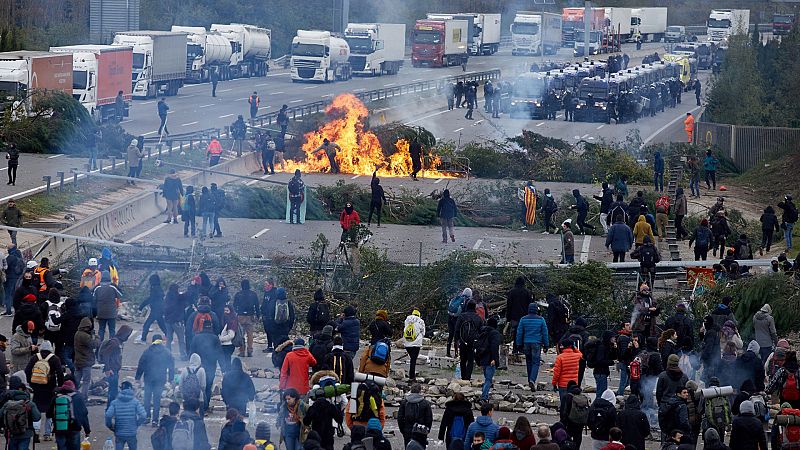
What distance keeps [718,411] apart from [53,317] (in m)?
8.25

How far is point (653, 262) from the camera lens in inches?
985

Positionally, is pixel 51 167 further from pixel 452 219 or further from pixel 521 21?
pixel 521 21

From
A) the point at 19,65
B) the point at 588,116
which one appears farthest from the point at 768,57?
the point at 19,65

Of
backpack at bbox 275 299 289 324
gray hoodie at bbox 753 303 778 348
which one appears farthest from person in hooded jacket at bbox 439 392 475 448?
gray hoodie at bbox 753 303 778 348

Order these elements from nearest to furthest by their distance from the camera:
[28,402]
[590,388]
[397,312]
A: [28,402] → [590,388] → [397,312]

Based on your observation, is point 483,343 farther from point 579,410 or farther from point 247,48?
point 247,48

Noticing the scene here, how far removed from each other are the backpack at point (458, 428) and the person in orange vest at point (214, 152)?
76.4ft

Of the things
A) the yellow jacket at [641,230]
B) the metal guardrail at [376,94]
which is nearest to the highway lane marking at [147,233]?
the yellow jacket at [641,230]

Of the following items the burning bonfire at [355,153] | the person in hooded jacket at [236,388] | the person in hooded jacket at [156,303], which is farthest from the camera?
the burning bonfire at [355,153]

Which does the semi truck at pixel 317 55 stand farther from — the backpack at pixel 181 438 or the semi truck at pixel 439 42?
the backpack at pixel 181 438

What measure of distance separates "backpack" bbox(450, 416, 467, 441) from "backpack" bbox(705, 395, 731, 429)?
287 centimetres

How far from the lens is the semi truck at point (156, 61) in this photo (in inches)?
2309

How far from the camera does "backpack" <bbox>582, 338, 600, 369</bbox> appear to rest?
18.1 metres

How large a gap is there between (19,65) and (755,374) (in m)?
30.5
